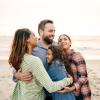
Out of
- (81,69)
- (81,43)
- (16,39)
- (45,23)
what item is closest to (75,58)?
(81,69)

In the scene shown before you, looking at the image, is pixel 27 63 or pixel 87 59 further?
pixel 87 59

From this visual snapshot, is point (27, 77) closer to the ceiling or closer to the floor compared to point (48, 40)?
closer to the floor

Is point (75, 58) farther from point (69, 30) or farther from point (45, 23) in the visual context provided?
point (69, 30)

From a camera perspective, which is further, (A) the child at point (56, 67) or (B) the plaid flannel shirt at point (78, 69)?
(B) the plaid flannel shirt at point (78, 69)

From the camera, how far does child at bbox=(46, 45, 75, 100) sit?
6.90ft

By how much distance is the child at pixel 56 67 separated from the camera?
210cm

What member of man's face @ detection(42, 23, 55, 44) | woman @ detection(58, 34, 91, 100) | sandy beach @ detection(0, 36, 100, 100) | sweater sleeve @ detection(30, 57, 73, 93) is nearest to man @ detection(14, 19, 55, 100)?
man's face @ detection(42, 23, 55, 44)

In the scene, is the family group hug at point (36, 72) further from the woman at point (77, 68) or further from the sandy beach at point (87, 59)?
the sandy beach at point (87, 59)

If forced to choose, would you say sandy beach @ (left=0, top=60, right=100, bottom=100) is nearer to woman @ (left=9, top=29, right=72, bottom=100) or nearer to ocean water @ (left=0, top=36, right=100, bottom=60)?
ocean water @ (left=0, top=36, right=100, bottom=60)

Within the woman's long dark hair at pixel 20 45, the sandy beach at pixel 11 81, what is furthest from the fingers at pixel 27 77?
the sandy beach at pixel 11 81

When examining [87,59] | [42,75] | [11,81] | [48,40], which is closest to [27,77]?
[42,75]

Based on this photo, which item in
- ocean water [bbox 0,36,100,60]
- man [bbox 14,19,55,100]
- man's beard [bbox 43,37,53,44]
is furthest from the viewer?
ocean water [bbox 0,36,100,60]

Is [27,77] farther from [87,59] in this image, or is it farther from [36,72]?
[87,59]

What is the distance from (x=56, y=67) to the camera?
6.92 ft
